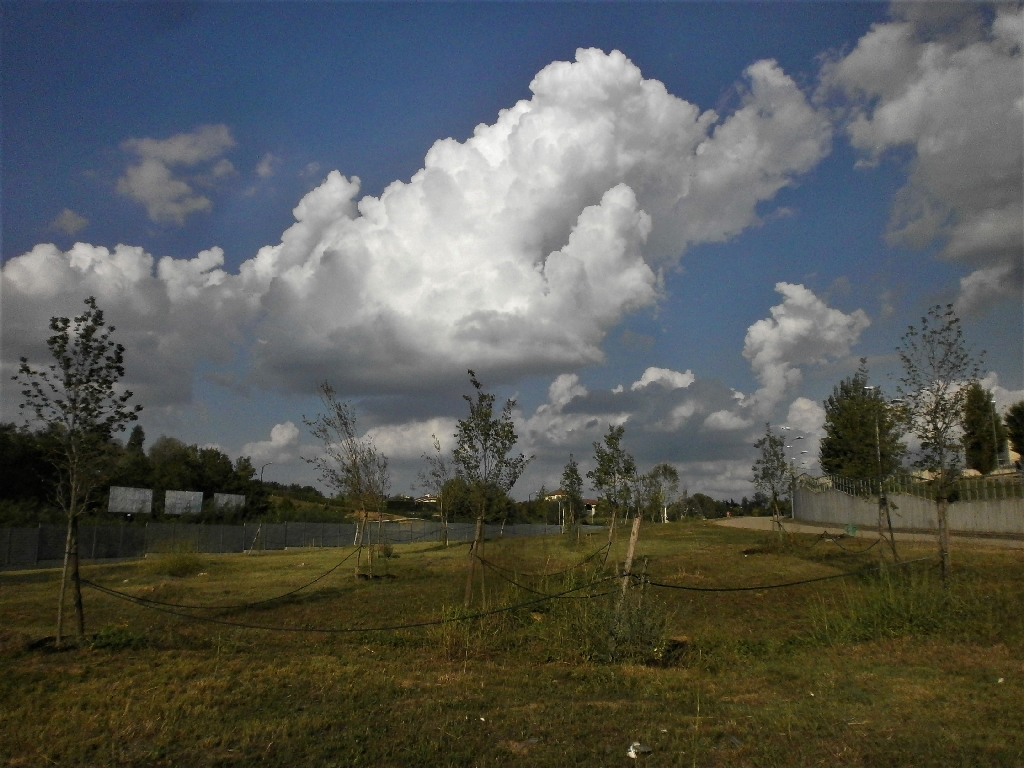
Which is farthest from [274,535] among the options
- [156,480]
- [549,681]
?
[549,681]

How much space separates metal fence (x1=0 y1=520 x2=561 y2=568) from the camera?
3328 centimetres

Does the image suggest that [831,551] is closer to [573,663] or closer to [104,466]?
[573,663]

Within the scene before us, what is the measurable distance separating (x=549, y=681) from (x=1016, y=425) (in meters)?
49.8

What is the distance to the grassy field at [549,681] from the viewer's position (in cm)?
634

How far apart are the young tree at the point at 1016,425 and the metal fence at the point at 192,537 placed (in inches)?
→ 1180

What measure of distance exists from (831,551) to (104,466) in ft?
68.5

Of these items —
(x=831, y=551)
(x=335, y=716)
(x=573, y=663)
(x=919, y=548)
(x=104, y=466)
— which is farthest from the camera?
(x=831, y=551)

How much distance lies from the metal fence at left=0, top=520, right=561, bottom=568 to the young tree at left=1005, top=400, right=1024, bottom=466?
1180 inches

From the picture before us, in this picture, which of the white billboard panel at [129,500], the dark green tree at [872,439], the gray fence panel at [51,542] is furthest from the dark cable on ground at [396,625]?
the white billboard panel at [129,500]

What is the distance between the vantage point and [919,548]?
846 inches

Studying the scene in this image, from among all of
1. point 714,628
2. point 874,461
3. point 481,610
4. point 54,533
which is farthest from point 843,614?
point 54,533

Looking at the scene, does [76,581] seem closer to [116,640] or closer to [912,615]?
[116,640]

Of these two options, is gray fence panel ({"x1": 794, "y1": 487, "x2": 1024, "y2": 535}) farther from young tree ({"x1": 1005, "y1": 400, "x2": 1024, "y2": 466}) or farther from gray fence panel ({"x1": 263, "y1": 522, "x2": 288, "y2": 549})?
gray fence panel ({"x1": 263, "y1": 522, "x2": 288, "y2": 549})

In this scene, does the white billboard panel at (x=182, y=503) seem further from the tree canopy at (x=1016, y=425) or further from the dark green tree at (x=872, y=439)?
the tree canopy at (x=1016, y=425)
